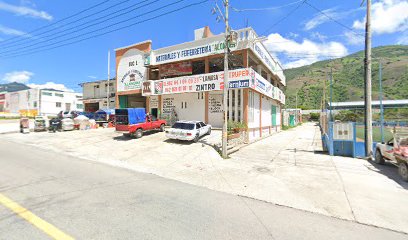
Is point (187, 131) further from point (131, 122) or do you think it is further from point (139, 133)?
point (131, 122)

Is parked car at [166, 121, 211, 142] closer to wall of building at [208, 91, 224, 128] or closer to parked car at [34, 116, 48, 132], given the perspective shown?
wall of building at [208, 91, 224, 128]

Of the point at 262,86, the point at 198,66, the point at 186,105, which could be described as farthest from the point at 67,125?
the point at 262,86

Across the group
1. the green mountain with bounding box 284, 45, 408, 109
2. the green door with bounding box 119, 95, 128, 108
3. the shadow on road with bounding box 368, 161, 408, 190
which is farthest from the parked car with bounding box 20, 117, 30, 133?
the green mountain with bounding box 284, 45, 408, 109

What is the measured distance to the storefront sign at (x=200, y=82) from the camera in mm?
17422

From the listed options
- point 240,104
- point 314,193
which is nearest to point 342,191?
point 314,193

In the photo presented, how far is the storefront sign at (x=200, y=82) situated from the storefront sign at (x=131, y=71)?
381 centimetres

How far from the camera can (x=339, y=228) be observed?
4508 mm

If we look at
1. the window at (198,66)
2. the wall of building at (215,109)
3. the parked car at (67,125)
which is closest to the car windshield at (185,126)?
the wall of building at (215,109)

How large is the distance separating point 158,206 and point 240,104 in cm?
1527

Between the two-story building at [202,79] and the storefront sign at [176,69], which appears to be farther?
the storefront sign at [176,69]

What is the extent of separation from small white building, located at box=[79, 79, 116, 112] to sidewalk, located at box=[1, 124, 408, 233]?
72.1 ft

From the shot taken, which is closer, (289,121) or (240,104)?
(240,104)

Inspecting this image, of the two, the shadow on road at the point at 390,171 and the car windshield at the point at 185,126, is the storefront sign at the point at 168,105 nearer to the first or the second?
the car windshield at the point at 185,126

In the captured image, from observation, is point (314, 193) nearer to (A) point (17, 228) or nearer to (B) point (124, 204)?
(B) point (124, 204)
